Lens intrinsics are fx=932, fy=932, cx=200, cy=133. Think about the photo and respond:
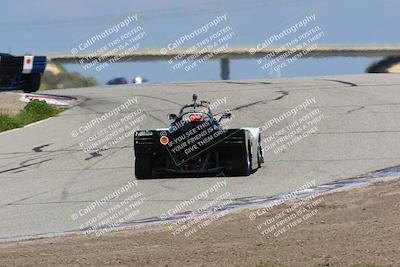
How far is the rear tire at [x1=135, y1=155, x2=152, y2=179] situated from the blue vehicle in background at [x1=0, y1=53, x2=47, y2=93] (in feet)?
35.9

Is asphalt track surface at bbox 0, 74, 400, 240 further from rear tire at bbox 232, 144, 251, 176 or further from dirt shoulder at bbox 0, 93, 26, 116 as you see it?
dirt shoulder at bbox 0, 93, 26, 116

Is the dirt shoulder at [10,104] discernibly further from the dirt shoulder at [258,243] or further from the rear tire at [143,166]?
the dirt shoulder at [258,243]

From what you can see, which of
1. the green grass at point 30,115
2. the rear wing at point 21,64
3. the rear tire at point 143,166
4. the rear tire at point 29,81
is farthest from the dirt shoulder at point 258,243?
the rear tire at point 29,81

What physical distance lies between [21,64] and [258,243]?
17.4m

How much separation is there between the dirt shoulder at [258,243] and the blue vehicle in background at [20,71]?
15.1 metres

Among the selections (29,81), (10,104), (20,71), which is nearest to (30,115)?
(20,71)

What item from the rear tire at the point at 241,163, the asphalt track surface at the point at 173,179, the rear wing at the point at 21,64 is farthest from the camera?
the rear wing at the point at 21,64

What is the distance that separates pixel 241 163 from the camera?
14758 mm

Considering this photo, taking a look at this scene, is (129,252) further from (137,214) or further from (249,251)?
(137,214)

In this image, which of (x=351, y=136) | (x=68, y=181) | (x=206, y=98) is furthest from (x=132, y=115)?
(x=68, y=181)

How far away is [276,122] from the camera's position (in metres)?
21.4

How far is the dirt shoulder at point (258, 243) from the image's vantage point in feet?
26.3

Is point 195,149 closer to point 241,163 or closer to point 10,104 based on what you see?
point 241,163

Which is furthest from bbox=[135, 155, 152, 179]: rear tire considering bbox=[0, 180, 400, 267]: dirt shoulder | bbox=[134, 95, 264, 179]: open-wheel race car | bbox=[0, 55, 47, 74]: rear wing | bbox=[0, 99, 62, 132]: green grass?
bbox=[0, 55, 47, 74]: rear wing
